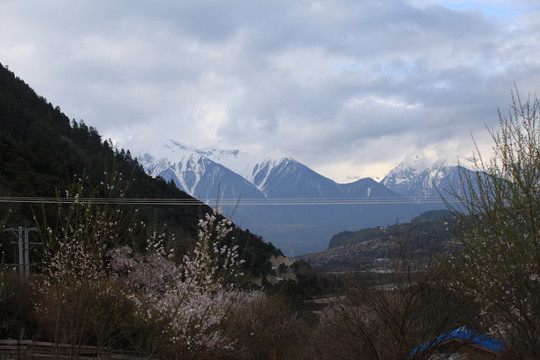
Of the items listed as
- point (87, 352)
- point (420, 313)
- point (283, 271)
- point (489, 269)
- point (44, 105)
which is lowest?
point (283, 271)

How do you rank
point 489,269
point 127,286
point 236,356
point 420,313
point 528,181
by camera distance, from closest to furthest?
1. point 528,181
2. point 489,269
3. point 420,313
4. point 127,286
5. point 236,356

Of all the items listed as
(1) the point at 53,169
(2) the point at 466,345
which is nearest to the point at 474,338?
(2) the point at 466,345

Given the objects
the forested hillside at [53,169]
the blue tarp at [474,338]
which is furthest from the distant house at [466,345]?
the forested hillside at [53,169]

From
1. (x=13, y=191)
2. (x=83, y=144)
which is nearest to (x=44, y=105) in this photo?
(x=83, y=144)

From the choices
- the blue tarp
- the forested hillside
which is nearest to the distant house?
the blue tarp

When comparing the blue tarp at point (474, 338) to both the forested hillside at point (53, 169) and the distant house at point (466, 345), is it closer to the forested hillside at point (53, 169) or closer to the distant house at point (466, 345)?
the distant house at point (466, 345)

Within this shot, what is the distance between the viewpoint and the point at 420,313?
11.9m

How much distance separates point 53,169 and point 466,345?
40.8 meters

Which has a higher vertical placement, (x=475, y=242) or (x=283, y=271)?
(x=475, y=242)

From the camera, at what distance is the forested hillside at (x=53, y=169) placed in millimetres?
32794

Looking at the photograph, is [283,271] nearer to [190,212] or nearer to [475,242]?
[190,212]

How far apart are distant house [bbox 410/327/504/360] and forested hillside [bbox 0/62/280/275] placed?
1043 cm

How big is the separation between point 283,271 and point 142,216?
2051cm

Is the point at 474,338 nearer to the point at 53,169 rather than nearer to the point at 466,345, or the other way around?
the point at 466,345
